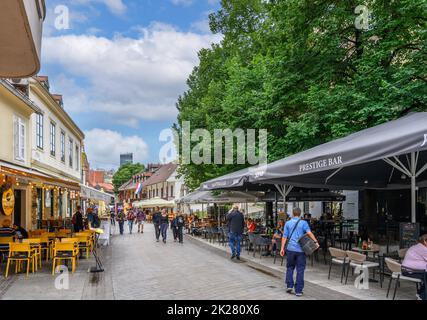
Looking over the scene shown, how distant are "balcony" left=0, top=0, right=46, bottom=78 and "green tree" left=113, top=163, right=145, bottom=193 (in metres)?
104

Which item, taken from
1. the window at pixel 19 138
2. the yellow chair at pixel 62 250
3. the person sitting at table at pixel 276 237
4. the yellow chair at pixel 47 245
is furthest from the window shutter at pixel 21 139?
the person sitting at table at pixel 276 237

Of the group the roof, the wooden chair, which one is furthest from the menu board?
the roof

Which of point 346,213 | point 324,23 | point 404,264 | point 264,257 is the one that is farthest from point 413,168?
point 346,213

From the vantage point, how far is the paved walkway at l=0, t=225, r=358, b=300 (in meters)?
8.66

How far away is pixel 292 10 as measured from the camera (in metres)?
15.9

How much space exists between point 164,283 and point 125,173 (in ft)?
338

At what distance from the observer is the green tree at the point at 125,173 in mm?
109250

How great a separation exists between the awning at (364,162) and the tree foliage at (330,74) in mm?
1664

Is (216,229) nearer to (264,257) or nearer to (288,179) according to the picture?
(264,257)

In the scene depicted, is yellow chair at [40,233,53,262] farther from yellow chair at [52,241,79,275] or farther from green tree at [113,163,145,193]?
green tree at [113,163,145,193]

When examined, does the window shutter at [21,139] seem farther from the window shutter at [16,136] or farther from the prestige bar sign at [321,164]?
the prestige bar sign at [321,164]

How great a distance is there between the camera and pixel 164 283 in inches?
393

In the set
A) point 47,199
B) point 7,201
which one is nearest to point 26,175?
point 7,201
